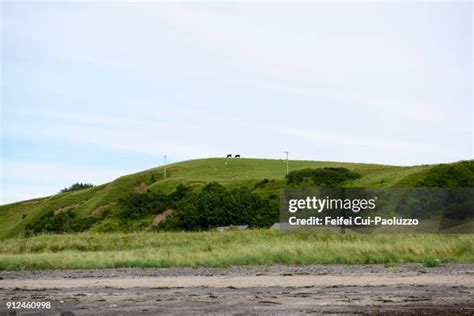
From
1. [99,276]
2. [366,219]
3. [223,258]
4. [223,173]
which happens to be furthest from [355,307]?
[223,173]

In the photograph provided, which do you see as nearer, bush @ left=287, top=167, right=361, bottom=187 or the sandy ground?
the sandy ground

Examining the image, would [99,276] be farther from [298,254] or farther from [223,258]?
[298,254]

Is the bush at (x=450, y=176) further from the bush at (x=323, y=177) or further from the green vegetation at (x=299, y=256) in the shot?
the green vegetation at (x=299, y=256)

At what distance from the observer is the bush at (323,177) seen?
7731cm

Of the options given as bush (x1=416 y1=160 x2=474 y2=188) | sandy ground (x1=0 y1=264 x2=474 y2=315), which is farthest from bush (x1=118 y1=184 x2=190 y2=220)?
sandy ground (x1=0 y1=264 x2=474 y2=315)

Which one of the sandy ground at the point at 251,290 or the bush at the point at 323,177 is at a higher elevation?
the bush at the point at 323,177

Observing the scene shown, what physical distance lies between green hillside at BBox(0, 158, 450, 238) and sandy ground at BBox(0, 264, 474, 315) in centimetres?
4788

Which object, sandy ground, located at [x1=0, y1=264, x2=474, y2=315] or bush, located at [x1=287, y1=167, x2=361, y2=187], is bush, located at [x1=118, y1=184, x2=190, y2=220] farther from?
sandy ground, located at [x1=0, y1=264, x2=474, y2=315]

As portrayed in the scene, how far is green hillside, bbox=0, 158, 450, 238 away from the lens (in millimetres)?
82000

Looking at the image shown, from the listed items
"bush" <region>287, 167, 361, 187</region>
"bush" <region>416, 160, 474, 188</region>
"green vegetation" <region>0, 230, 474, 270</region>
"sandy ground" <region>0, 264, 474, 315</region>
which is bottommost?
"sandy ground" <region>0, 264, 474, 315</region>

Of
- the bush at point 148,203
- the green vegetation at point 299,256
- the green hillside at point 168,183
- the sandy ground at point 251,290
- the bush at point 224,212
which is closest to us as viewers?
the sandy ground at point 251,290

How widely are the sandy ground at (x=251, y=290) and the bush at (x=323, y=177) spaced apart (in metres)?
53.9

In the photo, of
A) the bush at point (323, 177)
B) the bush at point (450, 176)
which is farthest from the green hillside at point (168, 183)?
the bush at point (450, 176)

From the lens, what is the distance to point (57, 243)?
3916cm
